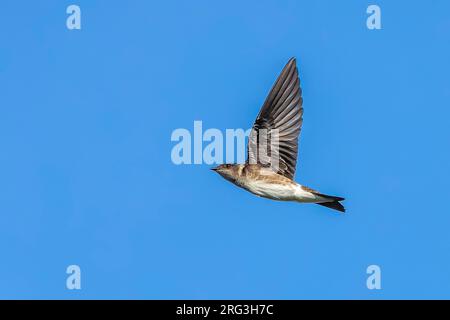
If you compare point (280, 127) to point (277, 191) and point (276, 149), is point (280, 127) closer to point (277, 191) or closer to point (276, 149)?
point (276, 149)

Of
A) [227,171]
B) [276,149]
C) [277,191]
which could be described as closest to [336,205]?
[277,191]

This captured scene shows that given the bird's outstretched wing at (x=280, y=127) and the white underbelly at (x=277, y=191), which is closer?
the white underbelly at (x=277, y=191)

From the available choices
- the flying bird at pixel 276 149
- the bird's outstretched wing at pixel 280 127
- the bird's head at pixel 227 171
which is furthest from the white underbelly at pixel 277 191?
the bird's outstretched wing at pixel 280 127

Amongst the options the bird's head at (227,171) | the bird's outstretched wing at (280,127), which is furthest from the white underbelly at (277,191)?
the bird's outstretched wing at (280,127)

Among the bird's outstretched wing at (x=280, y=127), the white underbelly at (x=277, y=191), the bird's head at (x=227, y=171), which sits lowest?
the white underbelly at (x=277, y=191)

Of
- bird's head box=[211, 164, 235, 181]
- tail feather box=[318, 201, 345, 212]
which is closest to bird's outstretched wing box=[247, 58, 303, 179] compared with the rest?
bird's head box=[211, 164, 235, 181]

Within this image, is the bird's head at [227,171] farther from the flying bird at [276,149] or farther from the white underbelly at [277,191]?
the white underbelly at [277,191]

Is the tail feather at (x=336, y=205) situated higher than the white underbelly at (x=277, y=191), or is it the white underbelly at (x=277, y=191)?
the white underbelly at (x=277, y=191)
